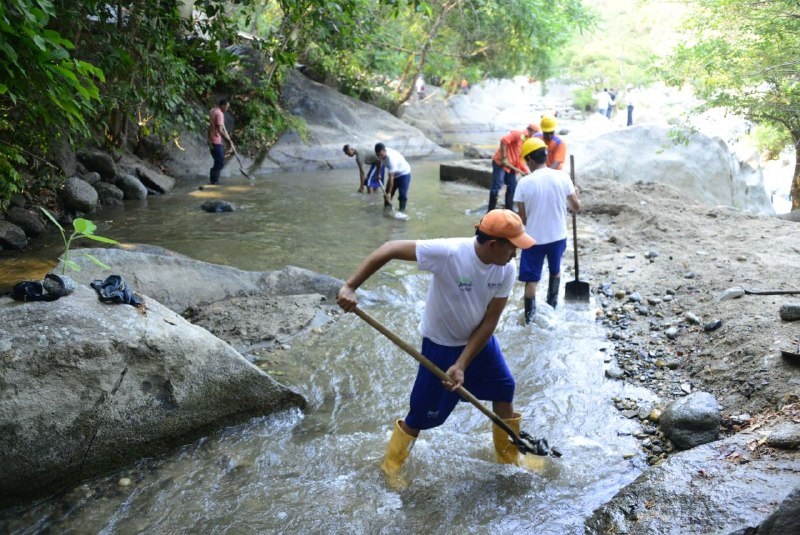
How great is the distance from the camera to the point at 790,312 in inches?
196

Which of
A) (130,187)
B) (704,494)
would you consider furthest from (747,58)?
(130,187)

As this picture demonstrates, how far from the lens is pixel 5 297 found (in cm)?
395

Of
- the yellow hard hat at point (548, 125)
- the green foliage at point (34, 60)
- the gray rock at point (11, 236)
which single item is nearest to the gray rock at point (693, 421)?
the yellow hard hat at point (548, 125)

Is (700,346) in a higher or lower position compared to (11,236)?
lower

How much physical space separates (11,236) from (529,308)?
6855 millimetres

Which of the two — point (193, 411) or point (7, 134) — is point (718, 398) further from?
point (7, 134)

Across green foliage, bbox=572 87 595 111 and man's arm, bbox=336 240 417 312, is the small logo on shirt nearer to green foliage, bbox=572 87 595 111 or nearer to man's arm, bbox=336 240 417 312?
man's arm, bbox=336 240 417 312

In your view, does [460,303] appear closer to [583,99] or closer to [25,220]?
[25,220]

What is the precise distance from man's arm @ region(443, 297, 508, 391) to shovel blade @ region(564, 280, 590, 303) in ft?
11.7

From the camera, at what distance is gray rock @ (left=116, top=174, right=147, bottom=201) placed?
40.9 feet

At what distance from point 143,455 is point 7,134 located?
5.77m

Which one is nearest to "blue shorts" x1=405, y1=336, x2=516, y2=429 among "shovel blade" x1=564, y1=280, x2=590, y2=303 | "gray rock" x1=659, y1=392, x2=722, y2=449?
"gray rock" x1=659, y1=392, x2=722, y2=449

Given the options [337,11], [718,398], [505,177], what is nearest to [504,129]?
[505,177]

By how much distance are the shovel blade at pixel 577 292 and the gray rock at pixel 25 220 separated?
752 centimetres
